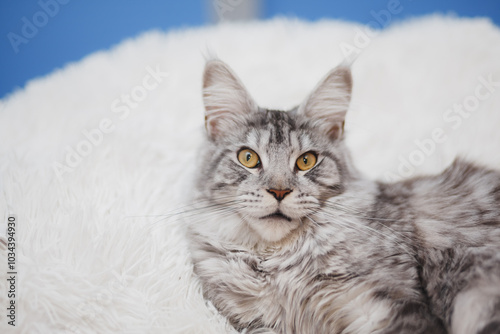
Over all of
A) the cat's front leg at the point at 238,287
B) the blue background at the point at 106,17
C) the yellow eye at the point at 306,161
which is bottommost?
the cat's front leg at the point at 238,287

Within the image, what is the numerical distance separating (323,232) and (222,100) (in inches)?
19.8

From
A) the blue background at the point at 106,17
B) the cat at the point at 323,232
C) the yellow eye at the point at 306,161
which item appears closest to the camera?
the cat at the point at 323,232

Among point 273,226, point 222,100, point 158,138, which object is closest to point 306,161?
point 273,226

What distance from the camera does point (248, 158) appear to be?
104 cm

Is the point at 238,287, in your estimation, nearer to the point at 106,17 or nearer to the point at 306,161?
the point at 306,161

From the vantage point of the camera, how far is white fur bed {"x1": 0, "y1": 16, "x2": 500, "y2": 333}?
96cm

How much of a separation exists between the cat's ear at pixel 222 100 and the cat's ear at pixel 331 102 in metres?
0.18

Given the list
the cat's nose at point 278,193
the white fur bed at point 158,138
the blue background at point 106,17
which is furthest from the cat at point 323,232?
the blue background at point 106,17

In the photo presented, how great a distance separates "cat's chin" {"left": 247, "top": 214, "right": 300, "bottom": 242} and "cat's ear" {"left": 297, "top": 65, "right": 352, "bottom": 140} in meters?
0.34

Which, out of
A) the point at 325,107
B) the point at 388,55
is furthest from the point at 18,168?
the point at 388,55

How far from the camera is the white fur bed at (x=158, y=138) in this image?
960mm

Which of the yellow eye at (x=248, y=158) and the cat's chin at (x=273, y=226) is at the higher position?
the yellow eye at (x=248, y=158)

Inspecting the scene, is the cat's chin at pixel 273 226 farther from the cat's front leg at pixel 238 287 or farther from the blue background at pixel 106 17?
the blue background at pixel 106 17

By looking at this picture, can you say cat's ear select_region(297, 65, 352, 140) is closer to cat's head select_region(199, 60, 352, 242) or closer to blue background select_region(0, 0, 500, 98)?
cat's head select_region(199, 60, 352, 242)
